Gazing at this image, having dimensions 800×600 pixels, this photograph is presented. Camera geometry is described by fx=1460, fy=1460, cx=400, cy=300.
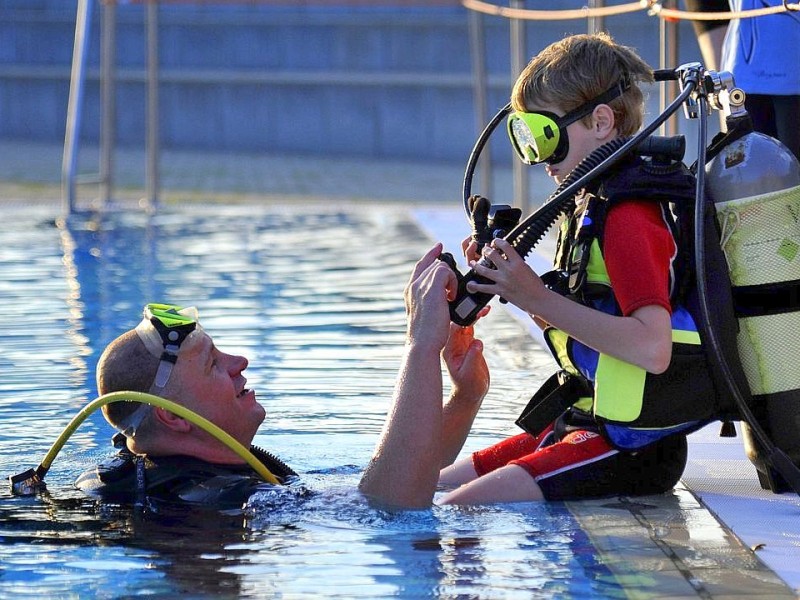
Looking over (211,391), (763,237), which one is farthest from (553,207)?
(211,391)

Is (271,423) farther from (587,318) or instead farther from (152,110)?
(152,110)

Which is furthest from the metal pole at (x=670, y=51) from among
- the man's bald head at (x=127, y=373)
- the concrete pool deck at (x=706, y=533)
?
the man's bald head at (x=127, y=373)

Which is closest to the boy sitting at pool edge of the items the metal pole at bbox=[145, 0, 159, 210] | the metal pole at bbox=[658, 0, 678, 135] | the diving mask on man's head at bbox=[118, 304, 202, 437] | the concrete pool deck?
the concrete pool deck

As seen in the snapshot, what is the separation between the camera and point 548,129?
358cm

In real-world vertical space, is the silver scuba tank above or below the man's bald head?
above

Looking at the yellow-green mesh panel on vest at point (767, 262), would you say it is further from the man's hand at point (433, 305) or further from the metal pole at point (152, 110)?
the metal pole at point (152, 110)

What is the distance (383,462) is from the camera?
354 cm

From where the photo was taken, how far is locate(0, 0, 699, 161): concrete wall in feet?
64.8

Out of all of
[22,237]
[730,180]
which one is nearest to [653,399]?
[730,180]

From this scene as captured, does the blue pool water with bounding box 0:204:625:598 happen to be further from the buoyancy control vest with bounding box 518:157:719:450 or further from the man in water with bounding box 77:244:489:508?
the buoyancy control vest with bounding box 518:157:719:450

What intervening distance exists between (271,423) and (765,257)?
2.16m

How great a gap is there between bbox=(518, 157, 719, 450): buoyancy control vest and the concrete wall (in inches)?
629

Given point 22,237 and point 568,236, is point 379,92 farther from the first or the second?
point 568,236

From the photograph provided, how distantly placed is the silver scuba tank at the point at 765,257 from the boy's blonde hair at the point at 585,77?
239mm
